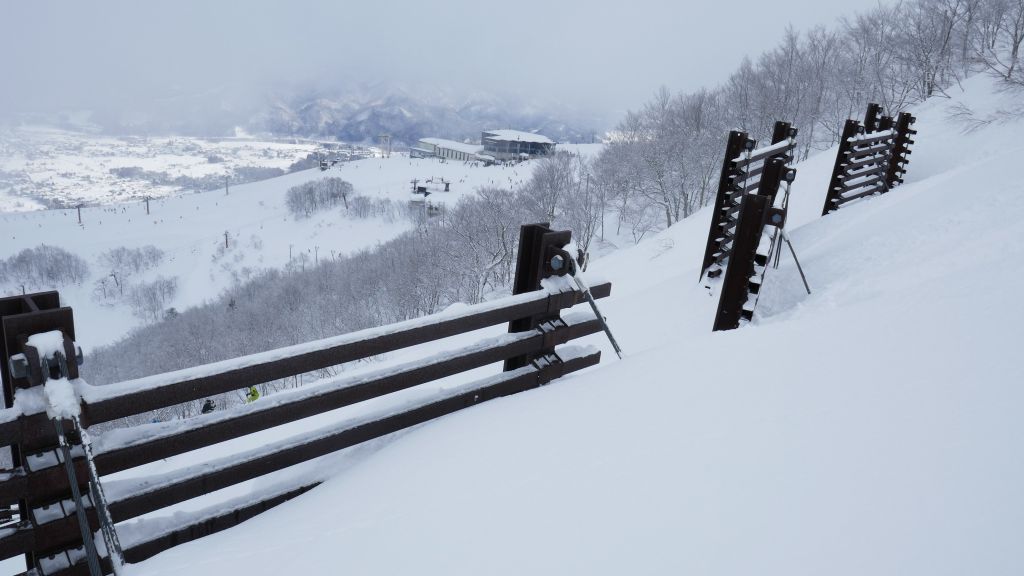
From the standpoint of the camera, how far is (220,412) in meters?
2.84

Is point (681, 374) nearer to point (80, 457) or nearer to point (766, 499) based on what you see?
point (766, 499)

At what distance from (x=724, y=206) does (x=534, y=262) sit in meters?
6.21

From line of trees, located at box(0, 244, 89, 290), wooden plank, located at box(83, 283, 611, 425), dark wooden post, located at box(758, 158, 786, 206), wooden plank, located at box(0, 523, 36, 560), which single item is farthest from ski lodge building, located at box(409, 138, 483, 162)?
wooden plank, located at box(0, 523, 36, 560)

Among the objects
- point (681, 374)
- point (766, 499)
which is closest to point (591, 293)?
point (681, 374)

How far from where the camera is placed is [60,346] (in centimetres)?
220

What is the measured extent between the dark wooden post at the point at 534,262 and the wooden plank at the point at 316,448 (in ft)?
0.95

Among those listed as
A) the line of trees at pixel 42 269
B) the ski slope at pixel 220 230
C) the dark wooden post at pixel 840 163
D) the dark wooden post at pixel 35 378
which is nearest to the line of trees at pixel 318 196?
the ski slope at pixel 220 230

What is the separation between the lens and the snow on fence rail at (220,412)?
2.26m

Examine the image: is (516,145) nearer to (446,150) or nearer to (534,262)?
(446,150)

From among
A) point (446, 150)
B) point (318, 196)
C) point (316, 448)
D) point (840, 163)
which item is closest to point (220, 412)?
point (316, 448)

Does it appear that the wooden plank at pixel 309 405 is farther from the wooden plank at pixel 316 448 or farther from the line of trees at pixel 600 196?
the line of trees at pixel 600 196

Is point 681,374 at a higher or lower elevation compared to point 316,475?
higher

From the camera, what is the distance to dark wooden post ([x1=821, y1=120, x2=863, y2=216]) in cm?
1057

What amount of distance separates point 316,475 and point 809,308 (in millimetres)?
5317
